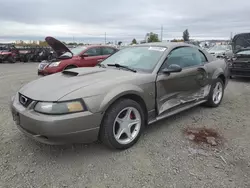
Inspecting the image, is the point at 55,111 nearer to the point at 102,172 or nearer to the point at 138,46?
the point at 102,172

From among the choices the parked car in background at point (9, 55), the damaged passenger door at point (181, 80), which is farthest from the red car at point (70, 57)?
the parked car in background at point (9, 55)

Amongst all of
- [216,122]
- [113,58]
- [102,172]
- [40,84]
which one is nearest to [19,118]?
[40,84]

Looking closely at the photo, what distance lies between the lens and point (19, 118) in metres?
2.86

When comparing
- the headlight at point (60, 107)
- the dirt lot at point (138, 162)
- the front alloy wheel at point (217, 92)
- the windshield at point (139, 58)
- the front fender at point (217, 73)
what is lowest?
the dirt lot at point (138, 162)

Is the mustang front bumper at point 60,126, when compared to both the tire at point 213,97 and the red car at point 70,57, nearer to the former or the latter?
the tire at point 213,97

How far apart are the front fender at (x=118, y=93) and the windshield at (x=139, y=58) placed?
19.5 inches

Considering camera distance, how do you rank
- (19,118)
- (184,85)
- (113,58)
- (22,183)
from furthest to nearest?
(113,58), (184,85), (19,118), (22,183)

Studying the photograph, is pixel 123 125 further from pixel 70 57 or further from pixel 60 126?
pixel 70 57

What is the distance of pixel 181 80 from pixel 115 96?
1.48 metres

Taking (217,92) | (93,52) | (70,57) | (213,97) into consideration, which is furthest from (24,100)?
(93,52)

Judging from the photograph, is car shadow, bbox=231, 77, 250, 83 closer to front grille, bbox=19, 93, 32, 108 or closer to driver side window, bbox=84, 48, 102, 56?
driver side window, bbox=84, 48, 102, 56

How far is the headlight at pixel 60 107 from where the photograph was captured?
2.61m

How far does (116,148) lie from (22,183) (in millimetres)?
1170

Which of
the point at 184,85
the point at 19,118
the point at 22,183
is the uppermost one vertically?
the point at 184,85
